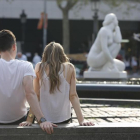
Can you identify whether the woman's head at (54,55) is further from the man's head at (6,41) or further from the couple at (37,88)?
the man's head at (6,41)

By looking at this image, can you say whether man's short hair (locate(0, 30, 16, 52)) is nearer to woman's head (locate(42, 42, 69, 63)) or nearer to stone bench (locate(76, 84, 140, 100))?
woman's head (locate(42, 42, 69, 63))

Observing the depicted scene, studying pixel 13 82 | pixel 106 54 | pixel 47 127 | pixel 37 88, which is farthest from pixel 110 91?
pixel 106 54

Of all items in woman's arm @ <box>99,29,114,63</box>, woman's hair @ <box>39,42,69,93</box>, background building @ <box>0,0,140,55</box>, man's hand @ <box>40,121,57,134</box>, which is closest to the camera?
man's hand @ <box>40,121,57,134</box>

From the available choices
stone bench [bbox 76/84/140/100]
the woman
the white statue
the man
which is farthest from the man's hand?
the white statue

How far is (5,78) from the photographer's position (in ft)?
14.1

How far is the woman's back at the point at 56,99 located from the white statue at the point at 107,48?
34.4 feet

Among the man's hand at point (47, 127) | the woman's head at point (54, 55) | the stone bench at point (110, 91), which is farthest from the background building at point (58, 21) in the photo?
the man's hand at point (47, 127)

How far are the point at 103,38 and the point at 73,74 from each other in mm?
10511

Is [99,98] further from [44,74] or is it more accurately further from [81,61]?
[81,61]

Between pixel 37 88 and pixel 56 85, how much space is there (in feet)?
0.74

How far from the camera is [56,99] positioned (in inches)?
182

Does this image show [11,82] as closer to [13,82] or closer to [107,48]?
[13,82]

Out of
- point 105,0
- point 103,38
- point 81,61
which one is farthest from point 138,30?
point 103,38
